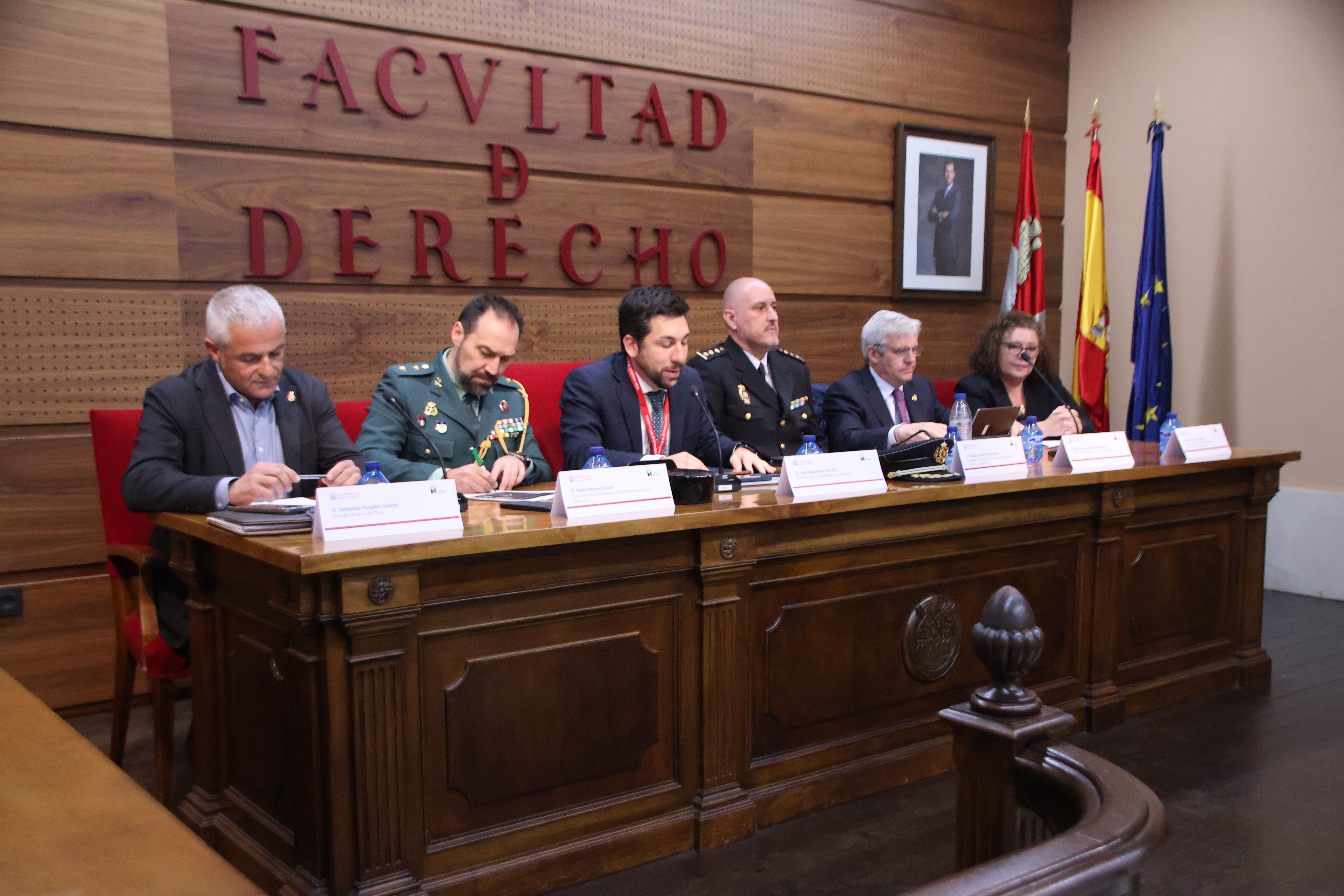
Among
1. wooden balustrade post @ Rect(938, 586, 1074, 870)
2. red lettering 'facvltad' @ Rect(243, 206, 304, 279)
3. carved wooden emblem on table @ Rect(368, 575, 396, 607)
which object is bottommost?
carved wooden emblem on table @ Rect(368, 575, 396, 607)

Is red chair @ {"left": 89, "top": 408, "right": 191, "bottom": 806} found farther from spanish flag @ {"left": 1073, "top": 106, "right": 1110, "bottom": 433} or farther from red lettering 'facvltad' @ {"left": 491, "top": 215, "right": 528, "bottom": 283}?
A: spanish flag @ {"left": 1073, "top": 106, "right": 1110, "bottom": 433}

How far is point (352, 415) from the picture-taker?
9.98 feet

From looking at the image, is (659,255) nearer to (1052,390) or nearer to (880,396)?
(880,396)

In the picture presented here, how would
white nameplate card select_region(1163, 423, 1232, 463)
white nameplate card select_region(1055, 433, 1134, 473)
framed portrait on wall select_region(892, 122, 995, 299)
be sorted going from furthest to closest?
framed portrait on wall select_region(892, 122, 995, 299), white nameplate card select_region(1163, 423, 1232, 463), white nameplate card select_region(1055, 433, 1134, 473)

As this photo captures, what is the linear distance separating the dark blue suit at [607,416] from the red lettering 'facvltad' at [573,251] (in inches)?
33.0

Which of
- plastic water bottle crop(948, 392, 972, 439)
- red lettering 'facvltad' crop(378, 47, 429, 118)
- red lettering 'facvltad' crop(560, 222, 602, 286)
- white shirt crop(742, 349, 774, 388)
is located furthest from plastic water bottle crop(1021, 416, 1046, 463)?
red lettering 'facvltad' crop(378, 47, 429, 118)

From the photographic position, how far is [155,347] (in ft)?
10.4

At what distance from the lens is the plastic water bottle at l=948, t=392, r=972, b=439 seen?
314cm

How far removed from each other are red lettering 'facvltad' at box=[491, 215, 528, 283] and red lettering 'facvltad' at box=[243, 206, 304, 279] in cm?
68

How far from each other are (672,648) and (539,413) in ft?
4.33

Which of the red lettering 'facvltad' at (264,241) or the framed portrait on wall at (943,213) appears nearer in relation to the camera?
the red lettering 'facvltad' at (264,241)

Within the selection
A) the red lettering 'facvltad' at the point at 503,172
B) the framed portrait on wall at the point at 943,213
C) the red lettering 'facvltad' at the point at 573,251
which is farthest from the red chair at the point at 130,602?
the framed portrait on wall at the point at 943,213

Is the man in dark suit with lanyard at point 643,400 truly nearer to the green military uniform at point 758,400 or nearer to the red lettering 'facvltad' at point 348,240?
the green military uniform at point 758,400

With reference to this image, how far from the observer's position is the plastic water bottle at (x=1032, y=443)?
10.0 feet
